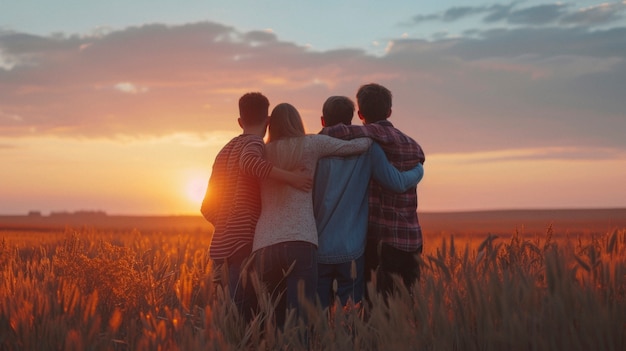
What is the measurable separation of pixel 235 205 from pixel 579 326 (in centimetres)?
255

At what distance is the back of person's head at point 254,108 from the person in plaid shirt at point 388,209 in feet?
1.55

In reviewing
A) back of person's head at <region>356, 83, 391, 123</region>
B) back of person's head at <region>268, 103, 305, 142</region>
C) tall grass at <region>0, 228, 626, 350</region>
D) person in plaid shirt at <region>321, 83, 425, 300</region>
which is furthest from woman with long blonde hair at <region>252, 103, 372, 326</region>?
tall grass at <region>0, 228, 626, 350</region>

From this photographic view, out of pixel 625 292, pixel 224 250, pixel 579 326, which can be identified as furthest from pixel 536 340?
pixel 224 250

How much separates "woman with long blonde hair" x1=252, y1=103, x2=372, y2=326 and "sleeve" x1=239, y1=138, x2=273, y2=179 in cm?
11

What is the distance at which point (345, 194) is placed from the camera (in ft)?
17.0

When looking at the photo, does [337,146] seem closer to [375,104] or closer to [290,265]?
[375,104]

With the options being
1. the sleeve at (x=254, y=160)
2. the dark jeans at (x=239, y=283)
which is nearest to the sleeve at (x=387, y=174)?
the sleeve at (x=254, y=160)

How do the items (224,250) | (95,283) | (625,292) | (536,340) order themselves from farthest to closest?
(95,283)
(224,250)
(625,292)
(536,340)

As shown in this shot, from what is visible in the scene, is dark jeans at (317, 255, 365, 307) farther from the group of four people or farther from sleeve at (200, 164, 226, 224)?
sleeve at (200, 164, 226, 224)

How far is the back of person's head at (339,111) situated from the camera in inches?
209

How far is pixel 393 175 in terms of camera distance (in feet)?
16.8

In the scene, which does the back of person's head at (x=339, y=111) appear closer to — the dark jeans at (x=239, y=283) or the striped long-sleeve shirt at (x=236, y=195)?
the striped long-sleeve shirt at (x=236, y=195)

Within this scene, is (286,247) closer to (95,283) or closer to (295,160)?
(295,160)

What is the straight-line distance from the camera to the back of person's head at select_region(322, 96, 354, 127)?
5.31m
